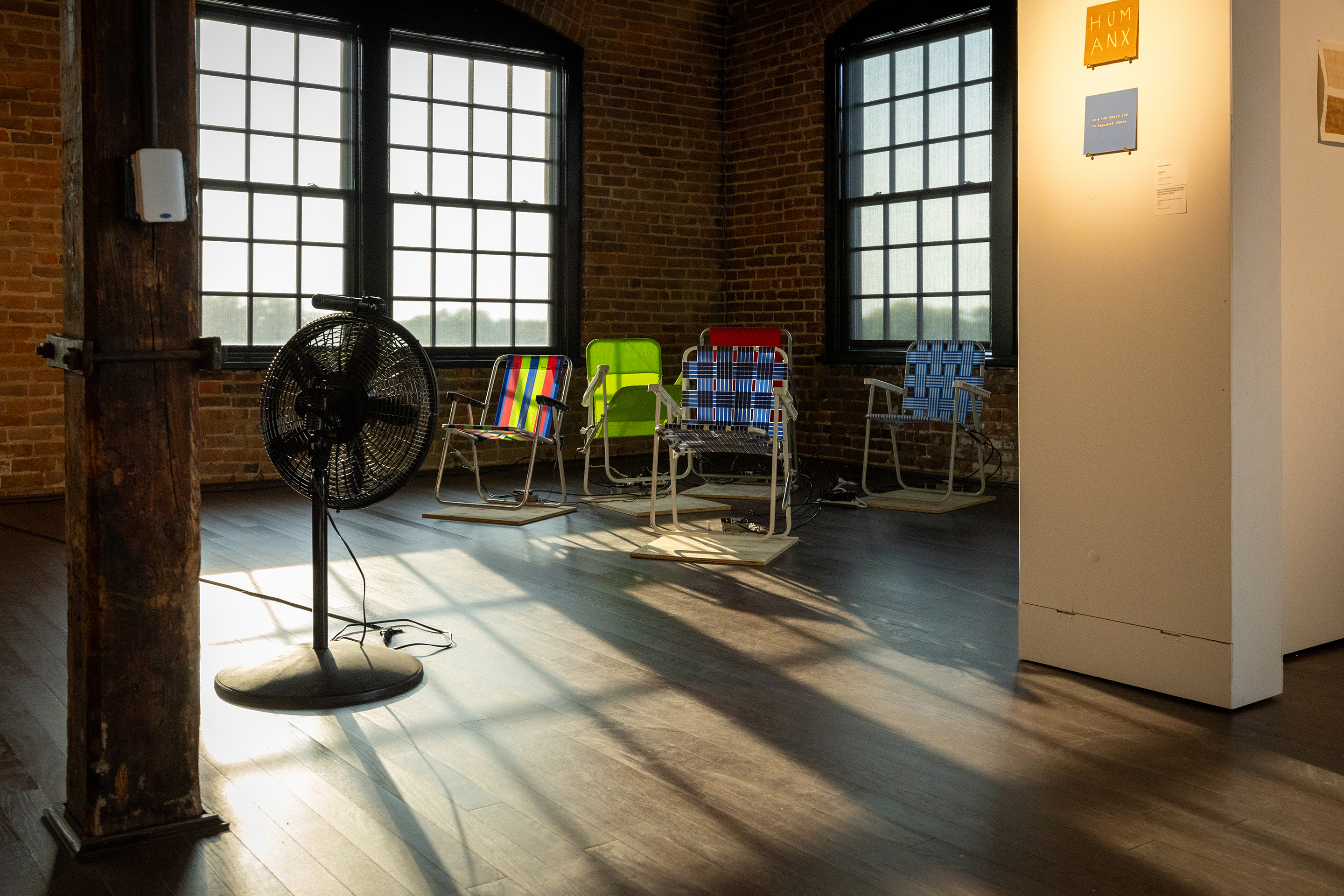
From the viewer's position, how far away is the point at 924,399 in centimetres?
708

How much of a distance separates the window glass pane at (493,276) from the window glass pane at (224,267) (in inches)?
64.8

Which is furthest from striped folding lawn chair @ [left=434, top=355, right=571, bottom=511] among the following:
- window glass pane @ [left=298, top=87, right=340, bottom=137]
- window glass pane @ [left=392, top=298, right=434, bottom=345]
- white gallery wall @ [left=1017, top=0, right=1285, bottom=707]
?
white gallery wall @ [left=1017, top=0, right=1285, bottom=707]

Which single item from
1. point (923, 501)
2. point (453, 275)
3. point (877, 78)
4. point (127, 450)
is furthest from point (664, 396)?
point (877, 78)

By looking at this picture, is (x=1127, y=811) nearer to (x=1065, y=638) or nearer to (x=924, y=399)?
(x=1065, y=638)

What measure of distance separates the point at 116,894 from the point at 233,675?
1194 millimetres

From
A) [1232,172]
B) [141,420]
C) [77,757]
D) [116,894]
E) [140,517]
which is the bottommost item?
[116,894]

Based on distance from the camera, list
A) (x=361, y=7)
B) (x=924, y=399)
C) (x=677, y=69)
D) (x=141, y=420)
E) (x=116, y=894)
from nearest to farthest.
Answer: (x=116, y=894), (x=141, y=420), (x=924, y=399), (x=361, y=7), (x=677, y=69)

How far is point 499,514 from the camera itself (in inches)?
242

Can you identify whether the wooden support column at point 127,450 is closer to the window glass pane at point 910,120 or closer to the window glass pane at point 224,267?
the window glass pane at point 224,267

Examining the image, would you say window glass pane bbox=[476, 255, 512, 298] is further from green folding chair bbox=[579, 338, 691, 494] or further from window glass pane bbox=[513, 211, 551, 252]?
green folding chair bbox=[579, 338, 691, 494]

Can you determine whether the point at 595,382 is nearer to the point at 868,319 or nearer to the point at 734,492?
the point at 734,492

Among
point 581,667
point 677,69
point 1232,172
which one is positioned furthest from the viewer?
point 677,69

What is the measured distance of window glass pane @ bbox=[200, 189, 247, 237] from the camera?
7.22 metres

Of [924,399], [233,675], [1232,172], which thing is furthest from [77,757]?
[924,399]
